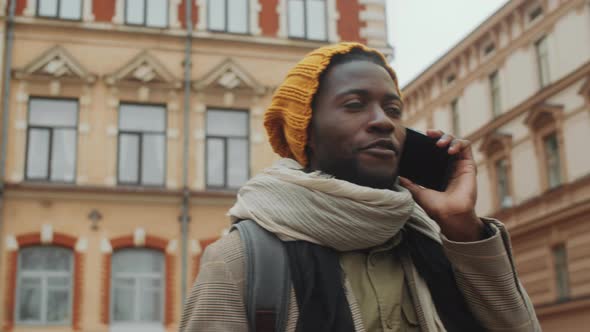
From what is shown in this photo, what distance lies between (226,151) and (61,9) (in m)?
4.77

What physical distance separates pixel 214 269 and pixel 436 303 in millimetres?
613

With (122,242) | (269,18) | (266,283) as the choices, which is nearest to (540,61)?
(269,18)

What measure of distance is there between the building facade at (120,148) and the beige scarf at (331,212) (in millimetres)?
15824

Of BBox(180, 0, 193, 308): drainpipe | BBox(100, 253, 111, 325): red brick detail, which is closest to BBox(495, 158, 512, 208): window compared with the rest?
BBox(180, 0, 193, 308): drainpipe

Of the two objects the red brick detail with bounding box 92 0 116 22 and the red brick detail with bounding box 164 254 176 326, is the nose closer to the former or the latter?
the red brick detail with bounding box 164 254 176 326

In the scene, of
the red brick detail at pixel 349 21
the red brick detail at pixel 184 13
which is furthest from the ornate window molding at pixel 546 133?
the red brick detail at pixel 184 13

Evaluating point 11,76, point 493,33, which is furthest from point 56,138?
point 493,33

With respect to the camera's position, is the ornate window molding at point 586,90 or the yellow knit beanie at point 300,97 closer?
the yellow knit beanie at point 300,97

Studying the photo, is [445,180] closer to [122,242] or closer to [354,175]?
[354,175]

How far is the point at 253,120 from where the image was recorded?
62.4 ft

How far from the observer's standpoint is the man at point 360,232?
2.15 m

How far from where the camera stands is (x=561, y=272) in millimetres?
23594

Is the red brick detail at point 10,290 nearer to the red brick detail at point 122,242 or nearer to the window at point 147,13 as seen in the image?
the red brick detail at point 122,242

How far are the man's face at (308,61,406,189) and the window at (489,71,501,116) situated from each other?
2592cm
